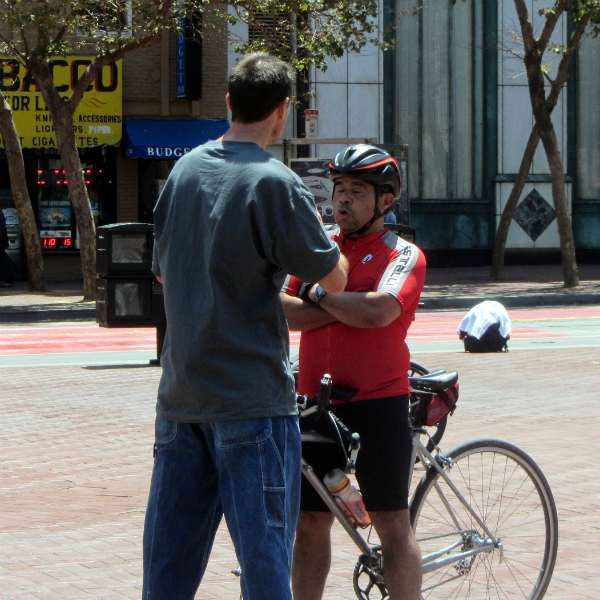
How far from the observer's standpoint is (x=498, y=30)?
29.2 m

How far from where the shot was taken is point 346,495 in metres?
3.82

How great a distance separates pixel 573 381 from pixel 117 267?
4785mm

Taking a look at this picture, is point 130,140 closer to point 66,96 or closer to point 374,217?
point 66,96

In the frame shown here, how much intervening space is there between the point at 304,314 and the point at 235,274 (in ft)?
2.45

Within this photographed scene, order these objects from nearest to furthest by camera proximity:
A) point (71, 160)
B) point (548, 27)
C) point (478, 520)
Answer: point (478, 520), point (71, 160), point (548, 27)

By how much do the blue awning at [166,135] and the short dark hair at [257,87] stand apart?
22050 mm

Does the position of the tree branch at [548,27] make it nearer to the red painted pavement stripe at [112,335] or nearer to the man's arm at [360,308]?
the red painted pavement stripe at [112,335]

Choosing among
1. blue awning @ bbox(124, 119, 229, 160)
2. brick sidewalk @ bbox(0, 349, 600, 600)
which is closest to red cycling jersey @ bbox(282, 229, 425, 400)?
brick sidewalk @ bbox(0, 349, 600, 600)

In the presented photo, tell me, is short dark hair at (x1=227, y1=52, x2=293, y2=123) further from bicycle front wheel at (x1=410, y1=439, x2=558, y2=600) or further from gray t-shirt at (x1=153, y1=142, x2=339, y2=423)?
bicycle front wheel at (x1=410, y1=439, x2=558, y2=600)

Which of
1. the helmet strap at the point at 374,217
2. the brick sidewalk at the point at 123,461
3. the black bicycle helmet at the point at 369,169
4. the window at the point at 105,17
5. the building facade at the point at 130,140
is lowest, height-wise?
the brick sidewalk at the point at 123,461

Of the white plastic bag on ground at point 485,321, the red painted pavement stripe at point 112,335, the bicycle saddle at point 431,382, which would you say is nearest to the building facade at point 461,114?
the red painted pavement stripe at point 112,335

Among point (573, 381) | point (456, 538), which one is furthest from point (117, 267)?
point (456, 538)

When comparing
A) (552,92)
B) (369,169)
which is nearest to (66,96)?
(552,92)

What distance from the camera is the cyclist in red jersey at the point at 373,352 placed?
Answer: 12.5ft
